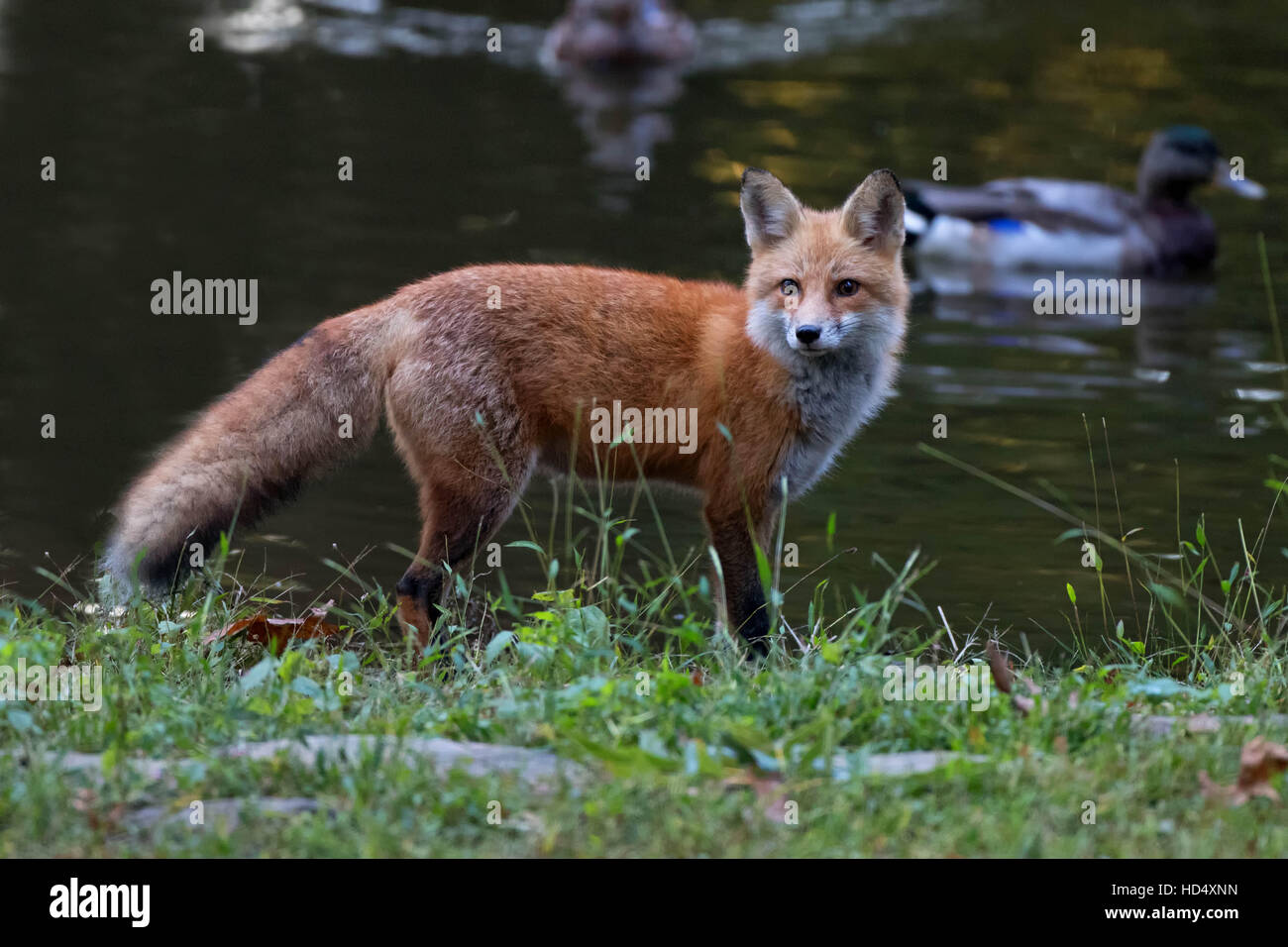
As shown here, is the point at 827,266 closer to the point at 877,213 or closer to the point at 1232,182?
the point at 877,213

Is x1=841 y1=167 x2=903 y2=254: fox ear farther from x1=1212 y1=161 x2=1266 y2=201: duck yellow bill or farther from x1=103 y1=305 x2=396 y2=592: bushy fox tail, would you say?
x1=1212 y1=161 x2=1266 y2=201: duck yellow bill

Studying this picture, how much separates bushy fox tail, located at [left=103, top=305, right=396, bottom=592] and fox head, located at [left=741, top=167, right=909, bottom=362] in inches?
55.0

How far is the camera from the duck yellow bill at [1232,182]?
13.4 metres

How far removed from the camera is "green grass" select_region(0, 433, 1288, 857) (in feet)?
10.6

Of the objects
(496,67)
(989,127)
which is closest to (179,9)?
(496,67)

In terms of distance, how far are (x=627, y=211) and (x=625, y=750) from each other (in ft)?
33.6

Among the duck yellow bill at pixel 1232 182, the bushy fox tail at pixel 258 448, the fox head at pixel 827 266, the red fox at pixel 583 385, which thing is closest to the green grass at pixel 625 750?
the bushy fox tail at pixel 258 448

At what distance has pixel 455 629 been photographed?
4.93 metres

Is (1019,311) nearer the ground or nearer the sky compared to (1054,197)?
nearer the ground

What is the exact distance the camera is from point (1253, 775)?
356 cm

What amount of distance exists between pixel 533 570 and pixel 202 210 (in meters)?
6.85

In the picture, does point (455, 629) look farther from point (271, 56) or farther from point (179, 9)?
point (179, 9)

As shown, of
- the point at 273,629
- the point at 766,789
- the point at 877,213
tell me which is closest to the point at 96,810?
the point at 766,789

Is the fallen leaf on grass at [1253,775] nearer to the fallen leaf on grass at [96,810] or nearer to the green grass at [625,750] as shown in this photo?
the green grass at [625,750]
